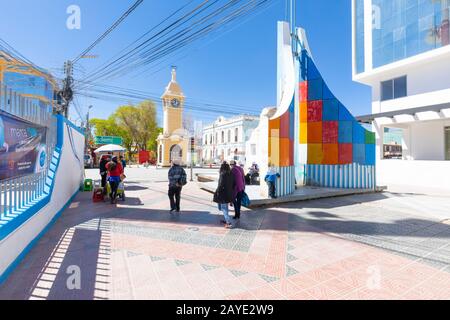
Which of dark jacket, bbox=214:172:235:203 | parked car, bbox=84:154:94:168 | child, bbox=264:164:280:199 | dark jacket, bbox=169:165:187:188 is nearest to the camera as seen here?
dark jacket, bbox=214:172:235:203

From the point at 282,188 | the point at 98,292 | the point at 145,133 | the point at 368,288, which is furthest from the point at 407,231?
the point at 145,133

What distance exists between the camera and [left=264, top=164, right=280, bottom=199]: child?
7.51 meters

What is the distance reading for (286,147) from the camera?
8289 millimetres

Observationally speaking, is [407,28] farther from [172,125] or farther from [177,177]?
[172,125]

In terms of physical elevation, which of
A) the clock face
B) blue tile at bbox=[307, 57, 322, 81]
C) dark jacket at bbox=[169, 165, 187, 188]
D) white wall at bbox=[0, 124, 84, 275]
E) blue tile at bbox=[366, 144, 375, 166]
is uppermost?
the clock face

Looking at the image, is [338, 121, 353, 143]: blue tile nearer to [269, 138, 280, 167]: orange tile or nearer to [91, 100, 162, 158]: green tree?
[269, 138, 280, 167]: orange tile

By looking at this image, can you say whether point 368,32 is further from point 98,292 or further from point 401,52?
point 98,292

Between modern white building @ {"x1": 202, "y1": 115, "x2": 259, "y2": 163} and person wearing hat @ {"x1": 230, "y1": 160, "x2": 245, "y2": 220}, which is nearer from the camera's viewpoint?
person wearing hat @ {"x1": 230, "y1": 160, "x2": 245, "y2": 220}

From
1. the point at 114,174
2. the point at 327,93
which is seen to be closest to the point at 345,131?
the point at 327,93

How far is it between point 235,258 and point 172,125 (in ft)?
90.8

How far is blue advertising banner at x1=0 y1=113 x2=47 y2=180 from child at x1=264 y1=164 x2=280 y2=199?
5902 millimetres

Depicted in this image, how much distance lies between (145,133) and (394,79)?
34.6 metres

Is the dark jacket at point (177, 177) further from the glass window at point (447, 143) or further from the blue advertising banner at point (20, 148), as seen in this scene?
the glass window at point (447, 143)

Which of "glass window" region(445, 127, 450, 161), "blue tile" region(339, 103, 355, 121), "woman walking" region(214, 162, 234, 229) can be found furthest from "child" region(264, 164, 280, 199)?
"glass window" region(445, 127, 450, 161)
